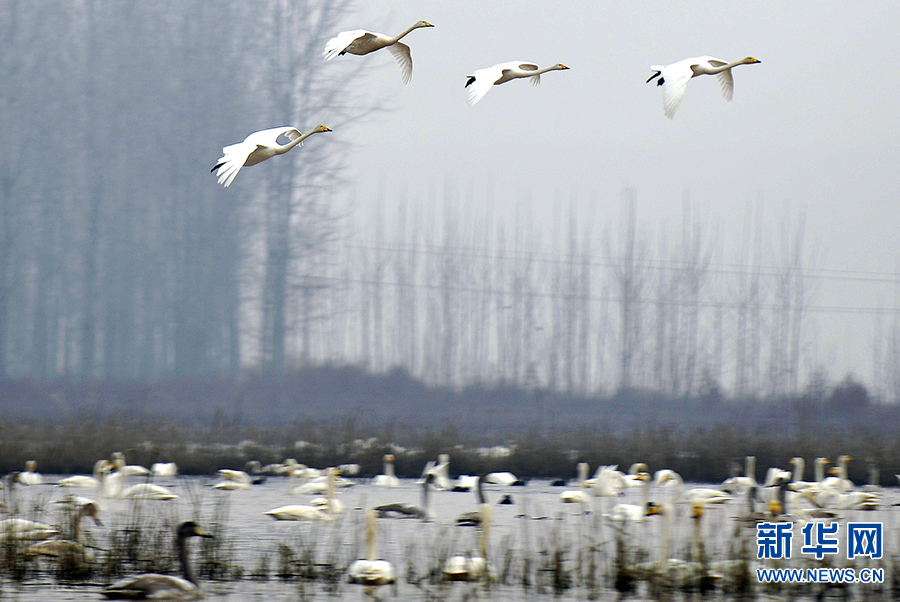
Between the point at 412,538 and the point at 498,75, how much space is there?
586cm

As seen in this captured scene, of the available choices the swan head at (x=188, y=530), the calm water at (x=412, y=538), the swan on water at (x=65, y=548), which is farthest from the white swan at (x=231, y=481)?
the swan head at (x=188, y=530)

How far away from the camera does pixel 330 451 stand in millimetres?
26484

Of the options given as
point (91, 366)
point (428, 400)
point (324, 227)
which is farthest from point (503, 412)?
point (91, 366)

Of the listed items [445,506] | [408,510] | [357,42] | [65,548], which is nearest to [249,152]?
[357,42]

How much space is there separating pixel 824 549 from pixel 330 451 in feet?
50.3

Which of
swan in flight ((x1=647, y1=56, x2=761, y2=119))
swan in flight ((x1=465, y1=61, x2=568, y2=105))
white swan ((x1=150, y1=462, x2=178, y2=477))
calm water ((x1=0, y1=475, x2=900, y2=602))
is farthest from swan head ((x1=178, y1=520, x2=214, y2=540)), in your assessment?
white swan ((x1=150, y1=462, x2=178, y2=477))

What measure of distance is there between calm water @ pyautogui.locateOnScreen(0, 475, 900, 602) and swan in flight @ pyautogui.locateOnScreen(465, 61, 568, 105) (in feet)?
12.2

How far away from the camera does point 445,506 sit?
19609mm

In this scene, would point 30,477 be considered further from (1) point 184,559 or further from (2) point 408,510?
(1) point 184,559

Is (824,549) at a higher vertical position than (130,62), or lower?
lower

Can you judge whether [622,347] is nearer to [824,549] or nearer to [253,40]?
[253,40]

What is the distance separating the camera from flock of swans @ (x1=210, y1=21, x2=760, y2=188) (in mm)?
Result: 8969

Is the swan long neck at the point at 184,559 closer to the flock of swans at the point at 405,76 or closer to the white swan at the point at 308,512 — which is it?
the flock of swans at the point at 405,76

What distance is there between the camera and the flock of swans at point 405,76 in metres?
8.97
